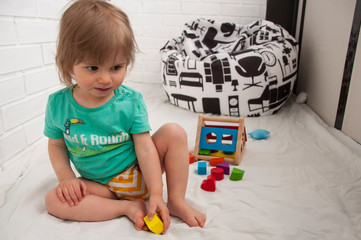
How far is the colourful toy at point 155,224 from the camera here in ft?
2.66

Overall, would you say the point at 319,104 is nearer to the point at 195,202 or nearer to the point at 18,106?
the point at 195,202

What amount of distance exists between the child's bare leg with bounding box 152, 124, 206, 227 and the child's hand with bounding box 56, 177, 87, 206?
0.76 feet

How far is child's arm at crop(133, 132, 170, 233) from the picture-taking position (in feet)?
2.71

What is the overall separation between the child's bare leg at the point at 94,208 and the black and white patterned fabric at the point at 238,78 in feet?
3.37

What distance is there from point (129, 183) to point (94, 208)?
0.37 feet

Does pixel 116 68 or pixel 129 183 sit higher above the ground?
pixel 116 68

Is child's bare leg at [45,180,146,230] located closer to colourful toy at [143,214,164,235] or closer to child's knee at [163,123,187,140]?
colourful toy at [143,214,164,235]

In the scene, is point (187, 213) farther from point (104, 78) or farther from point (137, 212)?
point (104, 78)

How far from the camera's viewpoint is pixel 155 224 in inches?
31.9

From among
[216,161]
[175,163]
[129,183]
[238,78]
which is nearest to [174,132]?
[175,163]

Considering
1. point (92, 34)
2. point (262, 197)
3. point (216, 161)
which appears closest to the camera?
point (92, 34)

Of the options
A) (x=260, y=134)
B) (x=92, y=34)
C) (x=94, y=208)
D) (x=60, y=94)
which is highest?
(x=92, y=34)

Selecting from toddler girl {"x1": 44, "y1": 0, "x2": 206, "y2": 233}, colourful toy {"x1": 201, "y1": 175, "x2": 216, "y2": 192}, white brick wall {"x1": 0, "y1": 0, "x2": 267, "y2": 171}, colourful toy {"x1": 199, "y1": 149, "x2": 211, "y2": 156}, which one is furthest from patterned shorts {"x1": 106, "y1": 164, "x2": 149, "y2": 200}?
colourful toy {"x1": 199, "y1": 149, "x2": 211, "y2": 156}

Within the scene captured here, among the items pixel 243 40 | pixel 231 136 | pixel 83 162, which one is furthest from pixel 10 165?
pixel 243 40
